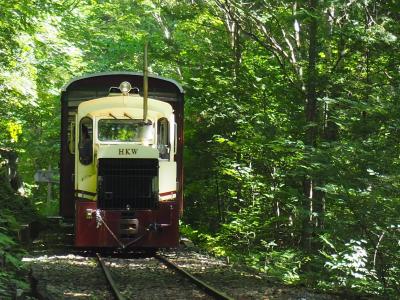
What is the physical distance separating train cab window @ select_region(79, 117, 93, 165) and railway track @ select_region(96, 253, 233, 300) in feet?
6.44

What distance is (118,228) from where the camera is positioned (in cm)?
1091

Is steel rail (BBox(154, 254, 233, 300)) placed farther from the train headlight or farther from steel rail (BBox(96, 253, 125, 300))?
the train headlight

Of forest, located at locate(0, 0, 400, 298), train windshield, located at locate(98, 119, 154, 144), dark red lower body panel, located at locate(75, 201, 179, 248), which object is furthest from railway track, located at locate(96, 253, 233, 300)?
train windshield, located at locate(98, 119, 154, 144)

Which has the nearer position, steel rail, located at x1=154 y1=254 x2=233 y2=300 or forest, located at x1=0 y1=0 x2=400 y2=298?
steel rail, located at x1=154 y1=254 x2=233 y2=300

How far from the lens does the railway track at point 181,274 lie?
7.44 meters

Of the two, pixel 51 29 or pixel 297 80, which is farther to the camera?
pixel 51 29

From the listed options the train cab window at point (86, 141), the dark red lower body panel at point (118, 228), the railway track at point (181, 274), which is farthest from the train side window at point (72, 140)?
the railway track at point (181, 274)

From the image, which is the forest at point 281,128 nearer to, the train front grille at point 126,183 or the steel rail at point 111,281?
the steel rail at point 111,281

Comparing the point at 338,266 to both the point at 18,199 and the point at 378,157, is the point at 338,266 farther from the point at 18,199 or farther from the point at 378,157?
the point at 18,199

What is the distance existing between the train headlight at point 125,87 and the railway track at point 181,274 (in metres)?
3.23

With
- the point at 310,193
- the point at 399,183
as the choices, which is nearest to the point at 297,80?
the point at 310,193

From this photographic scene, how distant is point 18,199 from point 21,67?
3700 mm

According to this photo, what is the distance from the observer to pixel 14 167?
55.9ft

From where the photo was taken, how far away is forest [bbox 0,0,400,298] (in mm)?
8344
